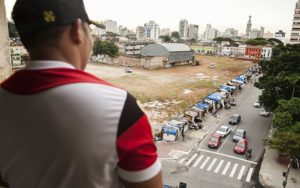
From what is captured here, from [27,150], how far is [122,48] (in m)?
63.6

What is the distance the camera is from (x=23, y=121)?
110 cm

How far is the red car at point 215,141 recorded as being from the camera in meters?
19.2

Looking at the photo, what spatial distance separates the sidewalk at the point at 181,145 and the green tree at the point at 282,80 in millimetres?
4880

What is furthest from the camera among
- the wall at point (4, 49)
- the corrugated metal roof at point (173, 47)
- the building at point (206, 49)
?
the building at point (206, 49)

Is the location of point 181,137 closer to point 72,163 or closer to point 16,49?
point 72,163

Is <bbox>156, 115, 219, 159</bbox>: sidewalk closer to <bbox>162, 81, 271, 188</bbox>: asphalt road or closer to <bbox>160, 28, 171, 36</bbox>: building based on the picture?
<bbox>162, 81, 271, 188</bbox>: asphalt road

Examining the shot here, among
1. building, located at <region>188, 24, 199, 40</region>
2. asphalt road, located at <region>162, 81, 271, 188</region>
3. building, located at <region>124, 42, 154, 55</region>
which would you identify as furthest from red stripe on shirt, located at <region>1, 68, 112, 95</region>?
building, located at <region>188, 24, 199, 40</region>

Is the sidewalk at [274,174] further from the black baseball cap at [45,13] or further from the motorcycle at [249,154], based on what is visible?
the black baseball cap at [45,13]

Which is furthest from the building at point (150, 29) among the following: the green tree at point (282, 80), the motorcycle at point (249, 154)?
the motorcycle at point (249, 154)

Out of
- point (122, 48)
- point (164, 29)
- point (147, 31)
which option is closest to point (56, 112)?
point (122, 48)

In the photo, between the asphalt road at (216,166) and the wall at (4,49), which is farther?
the asphalt road at (216,166)

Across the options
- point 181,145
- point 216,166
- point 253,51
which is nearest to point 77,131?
point 216,166

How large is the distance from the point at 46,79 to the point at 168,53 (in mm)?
53333

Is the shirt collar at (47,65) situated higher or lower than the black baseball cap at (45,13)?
lower
